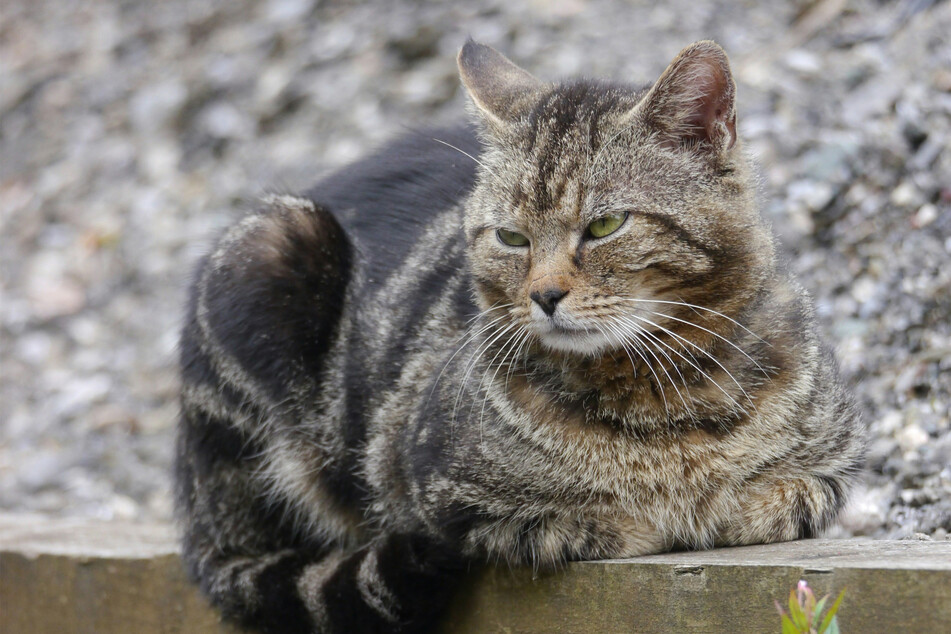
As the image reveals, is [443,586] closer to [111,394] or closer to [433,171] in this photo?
[433,171]

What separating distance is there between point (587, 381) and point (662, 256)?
1.30 feet

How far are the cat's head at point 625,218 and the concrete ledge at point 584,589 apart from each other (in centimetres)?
58

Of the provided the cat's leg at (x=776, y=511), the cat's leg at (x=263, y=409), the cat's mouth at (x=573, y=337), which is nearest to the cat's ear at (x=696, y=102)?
the cat's mouth at (x=573, y=337)

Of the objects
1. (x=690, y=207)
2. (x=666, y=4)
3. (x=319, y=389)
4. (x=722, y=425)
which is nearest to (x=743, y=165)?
(x=690, y=207)

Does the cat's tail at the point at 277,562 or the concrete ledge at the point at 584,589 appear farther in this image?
the cat's tail at the point at 277,562

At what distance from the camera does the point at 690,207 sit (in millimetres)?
2637

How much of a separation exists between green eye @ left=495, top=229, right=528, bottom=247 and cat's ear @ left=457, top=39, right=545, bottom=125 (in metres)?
0.34

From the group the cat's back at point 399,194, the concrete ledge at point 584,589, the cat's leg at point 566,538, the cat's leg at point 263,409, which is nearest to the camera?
the concrete ledge at point 584,589

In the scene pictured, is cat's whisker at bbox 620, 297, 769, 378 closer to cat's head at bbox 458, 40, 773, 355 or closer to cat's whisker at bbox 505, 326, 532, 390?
cat's head at bbox 458, 40, 773, 355

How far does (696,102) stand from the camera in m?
2.68

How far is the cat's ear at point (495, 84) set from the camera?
9.86 ft

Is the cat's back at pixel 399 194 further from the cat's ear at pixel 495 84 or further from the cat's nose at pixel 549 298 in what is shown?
the cat's nose at pixel 549 298

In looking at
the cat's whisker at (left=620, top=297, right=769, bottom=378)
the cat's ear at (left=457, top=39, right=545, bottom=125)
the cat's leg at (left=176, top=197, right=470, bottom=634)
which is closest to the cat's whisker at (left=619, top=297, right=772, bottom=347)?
the cat's whisker at (left=620, top=297, right=769, bottom=378)

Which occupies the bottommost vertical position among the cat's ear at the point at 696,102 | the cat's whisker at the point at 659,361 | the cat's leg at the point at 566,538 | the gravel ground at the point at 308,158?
the gravel ground at the point at 308,158
